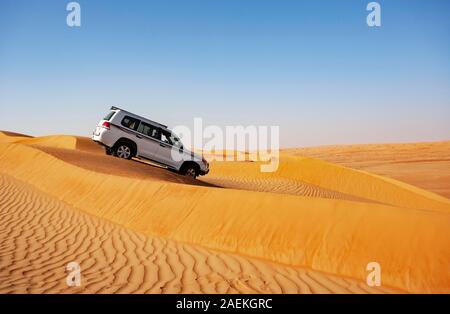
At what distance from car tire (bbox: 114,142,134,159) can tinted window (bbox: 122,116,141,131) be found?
0.71 m

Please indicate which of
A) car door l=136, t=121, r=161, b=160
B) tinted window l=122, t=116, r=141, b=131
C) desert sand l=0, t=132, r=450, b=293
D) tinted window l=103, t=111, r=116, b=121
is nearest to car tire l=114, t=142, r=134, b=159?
car door l=136, t=121, r=161, b=160

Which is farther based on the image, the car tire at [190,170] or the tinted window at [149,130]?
the car tire at [190,170]

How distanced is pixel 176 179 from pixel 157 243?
267 inches

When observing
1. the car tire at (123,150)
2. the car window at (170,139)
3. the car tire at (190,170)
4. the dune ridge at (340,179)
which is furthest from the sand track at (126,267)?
the dune ridge at (340,179)

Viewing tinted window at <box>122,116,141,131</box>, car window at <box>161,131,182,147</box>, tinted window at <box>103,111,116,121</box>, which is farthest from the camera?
car window at <box>161,131,182,147</box>

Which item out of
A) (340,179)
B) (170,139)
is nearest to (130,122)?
(170,139)

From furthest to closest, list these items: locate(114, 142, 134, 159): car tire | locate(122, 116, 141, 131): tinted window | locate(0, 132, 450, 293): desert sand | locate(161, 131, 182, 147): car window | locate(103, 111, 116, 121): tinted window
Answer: locate(161, 131, 182, 147): car window < locate(114, 142, 134, 159): car tire < locate(122, 116, 141, 131): tinted window < locate(103, 111, 116, 121): tinted window < locate(0, 132, 450, 293): desert sand

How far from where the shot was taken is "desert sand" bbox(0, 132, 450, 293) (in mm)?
4789

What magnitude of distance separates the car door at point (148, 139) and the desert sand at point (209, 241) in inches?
106

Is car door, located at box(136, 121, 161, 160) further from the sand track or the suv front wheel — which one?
the sand track

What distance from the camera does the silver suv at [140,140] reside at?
521 inches

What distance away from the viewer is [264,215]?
7277mm

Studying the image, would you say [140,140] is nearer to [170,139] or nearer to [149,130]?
[149,130]

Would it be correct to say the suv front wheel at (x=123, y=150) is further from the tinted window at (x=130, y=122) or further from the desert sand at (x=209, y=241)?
the desert sand at (x=209, y=241)
